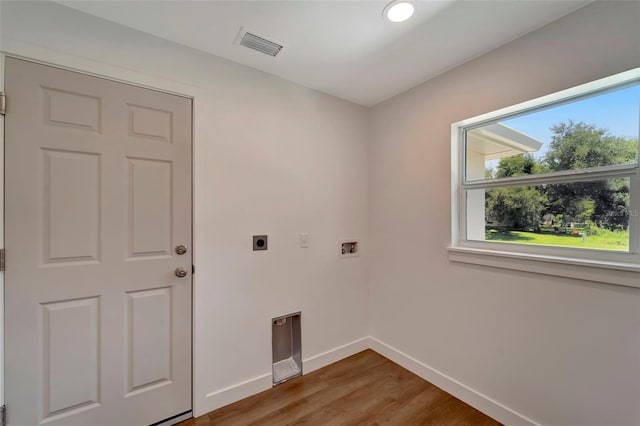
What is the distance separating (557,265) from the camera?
1440 millimetres

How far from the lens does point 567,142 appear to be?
152 centimetres

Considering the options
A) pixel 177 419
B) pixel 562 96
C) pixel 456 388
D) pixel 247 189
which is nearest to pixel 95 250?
pixel 247 189

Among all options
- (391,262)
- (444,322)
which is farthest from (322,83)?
(444,322)

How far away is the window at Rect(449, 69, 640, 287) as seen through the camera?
1317 millimetres

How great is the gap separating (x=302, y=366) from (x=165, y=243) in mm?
1489

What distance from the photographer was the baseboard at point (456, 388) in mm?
1619

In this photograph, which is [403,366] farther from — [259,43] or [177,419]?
[259,43]

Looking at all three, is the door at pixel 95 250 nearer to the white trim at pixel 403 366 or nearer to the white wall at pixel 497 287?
the white trim at pixel 403 366

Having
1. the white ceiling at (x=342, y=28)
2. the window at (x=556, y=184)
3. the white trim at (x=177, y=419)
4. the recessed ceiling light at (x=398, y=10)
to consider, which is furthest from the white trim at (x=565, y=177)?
the white trim at (x=177, y=419)

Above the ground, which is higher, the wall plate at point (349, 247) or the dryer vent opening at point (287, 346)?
the wall plate at point (349, 247)

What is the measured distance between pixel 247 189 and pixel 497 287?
1.87 m

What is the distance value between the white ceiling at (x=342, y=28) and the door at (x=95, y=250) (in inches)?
16.3

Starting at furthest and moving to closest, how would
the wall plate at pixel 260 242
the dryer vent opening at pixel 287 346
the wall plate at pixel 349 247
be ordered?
the wall plate at pixel 349 247 → the dryer vent opening at pixel 287 346 → the wall plate at pixel 260 242

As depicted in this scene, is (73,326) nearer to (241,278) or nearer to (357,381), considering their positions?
(241,278)
